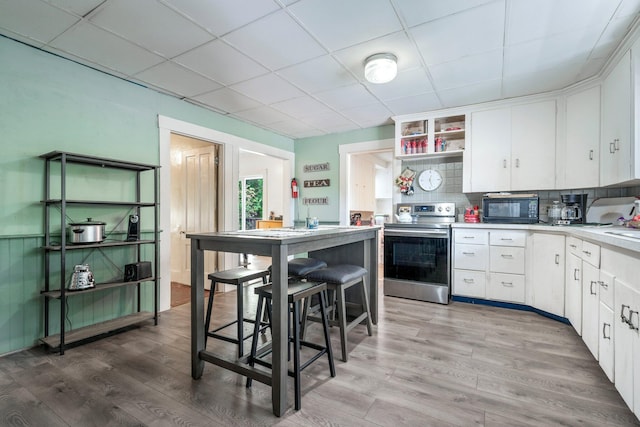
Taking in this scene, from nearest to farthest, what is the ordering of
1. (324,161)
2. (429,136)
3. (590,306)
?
(590,306) < (429,136) < (324,161)

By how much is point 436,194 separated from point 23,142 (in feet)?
14.2

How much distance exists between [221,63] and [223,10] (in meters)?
0.71

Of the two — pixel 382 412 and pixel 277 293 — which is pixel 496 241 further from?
pixel 277 293

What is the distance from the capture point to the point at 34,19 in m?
2.03

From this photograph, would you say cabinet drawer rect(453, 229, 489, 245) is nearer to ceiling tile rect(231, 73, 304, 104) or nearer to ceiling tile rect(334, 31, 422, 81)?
ceiling tile rect(334, 31, 422, 81)

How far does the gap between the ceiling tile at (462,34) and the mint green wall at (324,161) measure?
2127 mm

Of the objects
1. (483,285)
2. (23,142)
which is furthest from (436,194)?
(23,142)

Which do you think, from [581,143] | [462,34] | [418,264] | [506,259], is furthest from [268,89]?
[581,143]

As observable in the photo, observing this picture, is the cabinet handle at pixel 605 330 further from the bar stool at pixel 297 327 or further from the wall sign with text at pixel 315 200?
the wall sign with text at pixel 315 200

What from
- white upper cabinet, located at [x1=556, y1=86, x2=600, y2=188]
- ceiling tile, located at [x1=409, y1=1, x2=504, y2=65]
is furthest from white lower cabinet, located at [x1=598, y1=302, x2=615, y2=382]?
ceiling tile, located at [x1=409, y1=1, x2=504, y2=65]

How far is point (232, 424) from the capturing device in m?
1.51

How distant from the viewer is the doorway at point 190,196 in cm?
416

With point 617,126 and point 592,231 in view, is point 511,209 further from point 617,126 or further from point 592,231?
point 592,231

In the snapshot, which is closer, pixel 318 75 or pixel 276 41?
pixel 276 41
